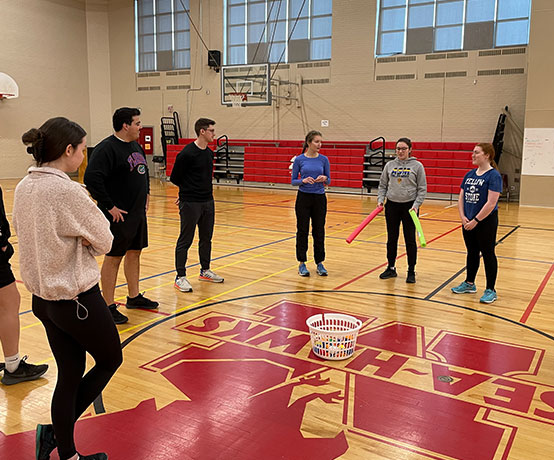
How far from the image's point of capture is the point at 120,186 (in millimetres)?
4402

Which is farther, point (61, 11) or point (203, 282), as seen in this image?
point (61, 11)

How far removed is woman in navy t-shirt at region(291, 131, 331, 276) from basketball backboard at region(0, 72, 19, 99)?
50.9 ft

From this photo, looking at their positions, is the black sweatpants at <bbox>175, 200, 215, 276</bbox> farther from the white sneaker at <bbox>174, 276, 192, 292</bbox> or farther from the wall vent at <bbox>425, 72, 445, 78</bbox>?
the wall vent at <bbox>425, 72, 445, 78</bbox>

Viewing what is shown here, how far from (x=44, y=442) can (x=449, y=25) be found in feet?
53.6

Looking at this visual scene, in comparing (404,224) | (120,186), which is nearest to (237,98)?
(404,224)

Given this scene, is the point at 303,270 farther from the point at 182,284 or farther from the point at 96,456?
the point at 96,456

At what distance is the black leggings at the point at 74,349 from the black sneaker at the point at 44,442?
0.57ft

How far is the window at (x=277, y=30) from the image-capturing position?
17922mm

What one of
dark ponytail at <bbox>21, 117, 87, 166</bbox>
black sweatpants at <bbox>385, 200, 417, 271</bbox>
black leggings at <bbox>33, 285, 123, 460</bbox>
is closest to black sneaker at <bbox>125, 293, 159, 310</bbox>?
black leggings at <bbox>33, 285, 123, 460</bbox>

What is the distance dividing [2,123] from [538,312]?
19.7 m

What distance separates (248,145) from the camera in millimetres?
19625

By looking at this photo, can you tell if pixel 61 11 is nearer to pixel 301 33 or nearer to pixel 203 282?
pixel 301 33

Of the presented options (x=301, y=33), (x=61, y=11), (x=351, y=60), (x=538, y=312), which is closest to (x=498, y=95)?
(x=351, y=60)

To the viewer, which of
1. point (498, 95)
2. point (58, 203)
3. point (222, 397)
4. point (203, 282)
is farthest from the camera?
point (498, 95)
